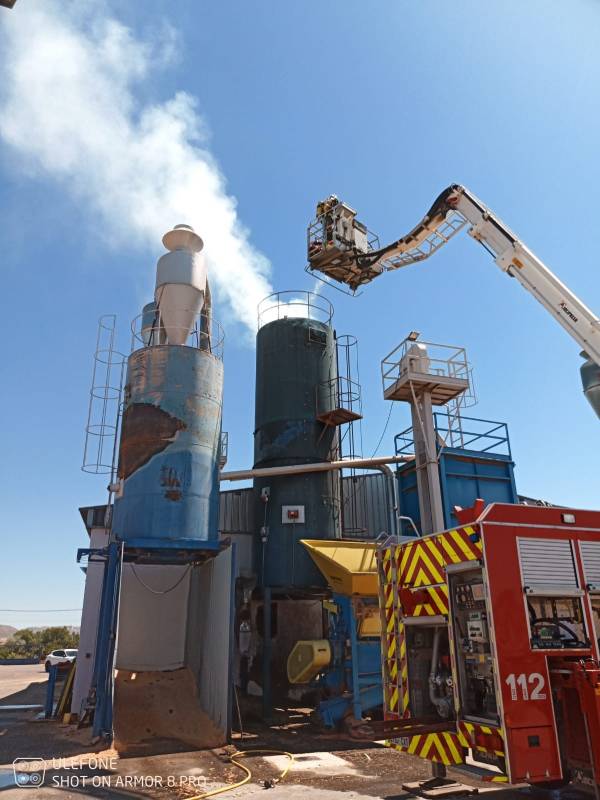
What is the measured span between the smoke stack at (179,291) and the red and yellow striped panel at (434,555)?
10559mm

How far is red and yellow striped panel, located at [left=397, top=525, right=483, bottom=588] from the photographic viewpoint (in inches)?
254

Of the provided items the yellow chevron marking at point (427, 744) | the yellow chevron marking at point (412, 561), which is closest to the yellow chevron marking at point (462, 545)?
the yellow chevron marking at point (412, 561)

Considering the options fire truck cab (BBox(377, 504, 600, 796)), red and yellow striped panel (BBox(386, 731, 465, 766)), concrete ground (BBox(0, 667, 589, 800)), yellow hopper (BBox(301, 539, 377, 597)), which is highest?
yellow hopper (BBox(301, 539, 377, 597))

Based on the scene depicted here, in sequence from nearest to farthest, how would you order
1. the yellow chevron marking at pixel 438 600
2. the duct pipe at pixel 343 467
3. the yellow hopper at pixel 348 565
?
1. the yellow chevron marking at pixel 438 600
2. the yellow hopper at pixel 348 565
3. the duct pipe at pixel 343 467

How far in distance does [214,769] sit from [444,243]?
12169mm

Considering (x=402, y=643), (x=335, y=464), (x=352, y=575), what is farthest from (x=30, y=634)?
(x=402, y=643)

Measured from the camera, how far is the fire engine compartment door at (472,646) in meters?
6.23

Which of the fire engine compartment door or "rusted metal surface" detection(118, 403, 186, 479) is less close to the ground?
"rusted metal surface" detection(118, 403, 186, 479)

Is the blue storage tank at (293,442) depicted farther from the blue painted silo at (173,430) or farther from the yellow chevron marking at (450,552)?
the yellow chevron marking at (450,552)

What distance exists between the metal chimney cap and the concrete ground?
12.4 metres

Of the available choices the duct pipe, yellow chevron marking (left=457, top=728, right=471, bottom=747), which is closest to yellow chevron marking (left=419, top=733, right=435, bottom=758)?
yellow chevron marking (left=457, top=728, right=471, bottom=747)

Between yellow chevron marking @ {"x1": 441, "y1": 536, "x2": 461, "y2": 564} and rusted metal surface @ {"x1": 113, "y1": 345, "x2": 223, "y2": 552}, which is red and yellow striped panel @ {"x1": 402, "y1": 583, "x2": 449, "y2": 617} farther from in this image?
rusted metal surface @ {"x1": 113, "y1": 345, "x2": 223, "y2": 552}

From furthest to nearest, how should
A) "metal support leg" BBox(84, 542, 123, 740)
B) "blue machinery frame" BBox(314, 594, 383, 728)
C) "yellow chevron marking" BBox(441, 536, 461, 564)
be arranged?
"blue machinery frame" BBox(314, 594, 383, 728) → "metal support leg" BBox(84, 542, 123, 740) → "yellow chevron marking" BBox(441, 536, 461, 564)

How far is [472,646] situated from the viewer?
6.45 metres
